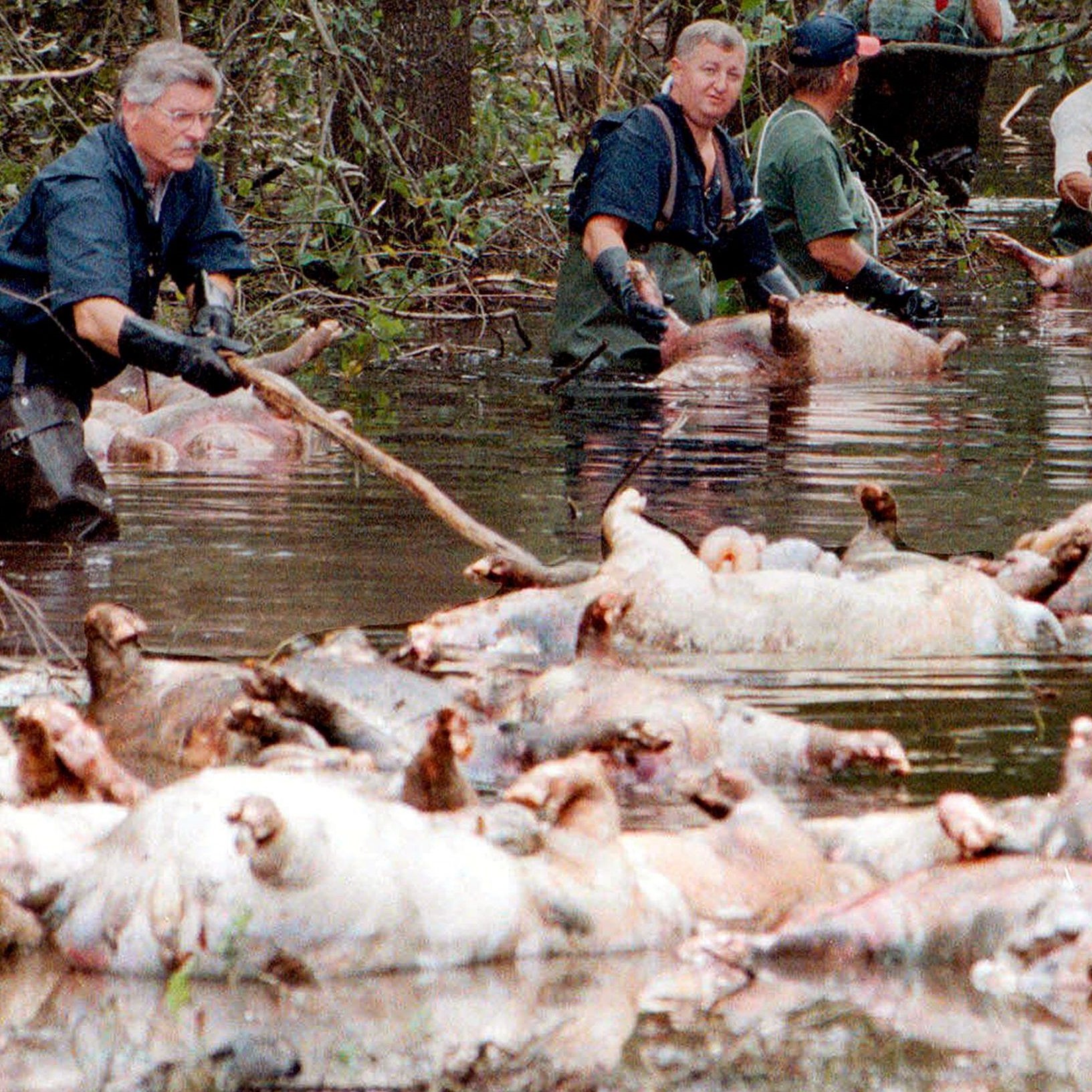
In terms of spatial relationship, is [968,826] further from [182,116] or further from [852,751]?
[182,116]

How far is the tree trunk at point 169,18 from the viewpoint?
11414mm

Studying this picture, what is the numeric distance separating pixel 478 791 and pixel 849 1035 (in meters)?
1.45

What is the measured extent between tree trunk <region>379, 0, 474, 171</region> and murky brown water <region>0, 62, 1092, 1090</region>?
201 centimetres

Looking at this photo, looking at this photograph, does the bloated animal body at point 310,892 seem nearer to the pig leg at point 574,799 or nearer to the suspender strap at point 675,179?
the pig leg at point 574,799

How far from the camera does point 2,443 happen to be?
7.37 metres

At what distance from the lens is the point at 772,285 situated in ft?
36.8

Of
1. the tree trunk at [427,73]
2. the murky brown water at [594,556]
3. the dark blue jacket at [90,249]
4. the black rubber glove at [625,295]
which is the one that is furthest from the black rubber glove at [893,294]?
the dark blue jacket at [90,249]

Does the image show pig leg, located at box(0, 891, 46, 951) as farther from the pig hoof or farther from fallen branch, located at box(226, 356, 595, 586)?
fallen branch, located at box(226, 356, 595, 586)

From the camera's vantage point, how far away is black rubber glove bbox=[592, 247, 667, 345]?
34.1 ft

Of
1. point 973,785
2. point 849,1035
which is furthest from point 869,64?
point 849,1035

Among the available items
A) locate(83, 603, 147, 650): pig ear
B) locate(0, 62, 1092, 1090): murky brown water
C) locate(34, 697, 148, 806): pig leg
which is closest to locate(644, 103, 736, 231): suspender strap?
locate(0, 62, 1092, 1090): murky brown water

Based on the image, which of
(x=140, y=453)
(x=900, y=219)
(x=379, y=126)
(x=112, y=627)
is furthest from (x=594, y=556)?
(x=900, y=219)

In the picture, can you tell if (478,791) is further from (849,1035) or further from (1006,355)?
(1006,355)

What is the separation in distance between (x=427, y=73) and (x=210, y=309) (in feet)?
21.0
